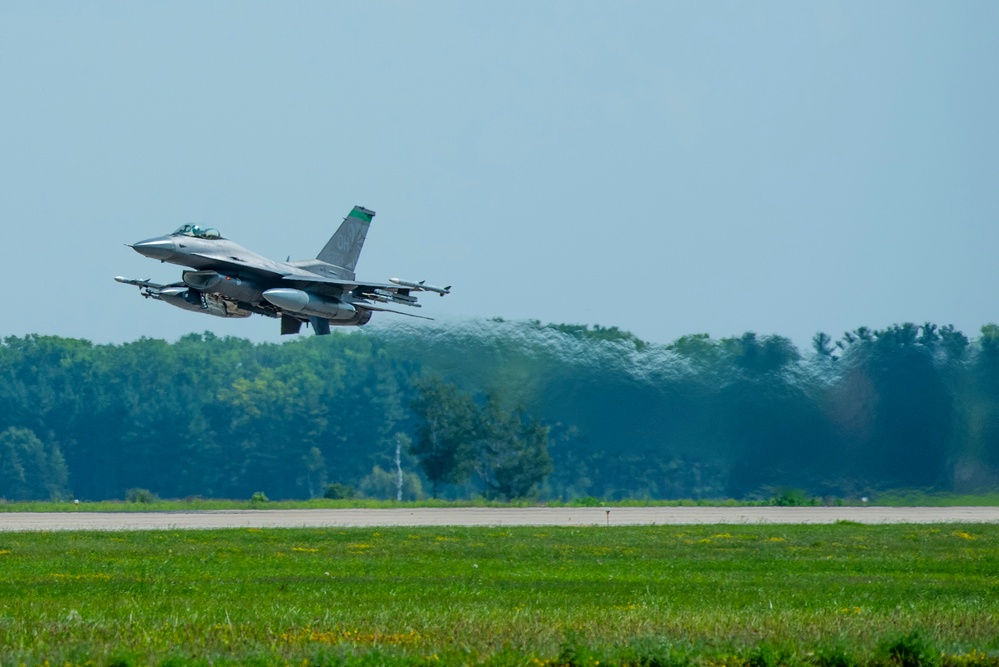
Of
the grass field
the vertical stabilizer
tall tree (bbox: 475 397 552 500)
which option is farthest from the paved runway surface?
tall tree (bbox: 475 397 552 500)

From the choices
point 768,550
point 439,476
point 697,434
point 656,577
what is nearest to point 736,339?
point 697,434

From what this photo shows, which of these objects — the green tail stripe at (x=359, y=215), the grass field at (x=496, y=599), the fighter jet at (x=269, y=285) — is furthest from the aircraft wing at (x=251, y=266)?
the grass field at (x=496, y=599)

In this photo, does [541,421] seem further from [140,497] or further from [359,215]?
[140,497]

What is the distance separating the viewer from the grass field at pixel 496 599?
13531 millimetres

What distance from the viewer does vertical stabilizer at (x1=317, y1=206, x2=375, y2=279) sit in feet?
156

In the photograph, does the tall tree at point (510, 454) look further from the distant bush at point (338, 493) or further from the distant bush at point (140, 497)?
the distant bush at point (140, 497)

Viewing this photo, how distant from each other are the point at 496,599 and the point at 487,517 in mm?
25110

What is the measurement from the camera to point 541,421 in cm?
5509

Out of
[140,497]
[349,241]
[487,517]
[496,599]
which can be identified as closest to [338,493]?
[140,497]

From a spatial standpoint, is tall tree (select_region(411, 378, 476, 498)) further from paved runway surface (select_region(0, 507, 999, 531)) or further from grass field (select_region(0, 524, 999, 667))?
grass field (select_region(0, 524, 999, 667))

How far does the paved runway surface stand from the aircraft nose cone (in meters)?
7.44

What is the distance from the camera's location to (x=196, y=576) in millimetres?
21859

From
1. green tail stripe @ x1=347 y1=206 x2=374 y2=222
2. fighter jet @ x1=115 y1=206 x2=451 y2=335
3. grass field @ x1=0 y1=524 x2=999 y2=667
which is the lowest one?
grass field @ x1=0 y1=524 x2=999 y2=667

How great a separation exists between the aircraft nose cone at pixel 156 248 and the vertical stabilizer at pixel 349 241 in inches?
286
